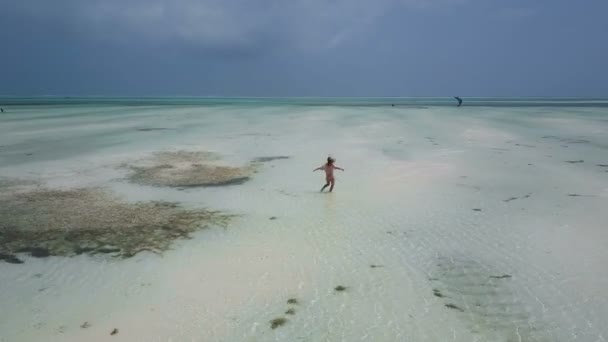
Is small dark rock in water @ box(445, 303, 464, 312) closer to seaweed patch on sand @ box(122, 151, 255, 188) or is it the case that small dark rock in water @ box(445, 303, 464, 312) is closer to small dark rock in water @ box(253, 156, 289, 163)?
seaweed patch on sand @ box(122, 151, 255, 188)

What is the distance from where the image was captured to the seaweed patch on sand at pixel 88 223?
21.6ft

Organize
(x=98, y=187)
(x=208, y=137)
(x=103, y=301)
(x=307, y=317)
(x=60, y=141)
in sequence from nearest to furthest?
(x=307, y=317) → (x=103, y=301) → (x=98, y=187) → (x=60, y=141) → (x=208, y=137)

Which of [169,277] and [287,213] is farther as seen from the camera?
[287,213]

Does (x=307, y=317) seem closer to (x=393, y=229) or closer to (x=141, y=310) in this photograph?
(x=141, y=310)

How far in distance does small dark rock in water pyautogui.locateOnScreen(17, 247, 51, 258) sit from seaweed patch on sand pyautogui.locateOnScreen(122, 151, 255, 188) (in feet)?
13.4

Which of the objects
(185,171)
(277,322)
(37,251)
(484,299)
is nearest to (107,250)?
(37,251)

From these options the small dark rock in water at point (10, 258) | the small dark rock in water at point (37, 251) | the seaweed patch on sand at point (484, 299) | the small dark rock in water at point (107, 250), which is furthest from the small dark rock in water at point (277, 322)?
the small dark rock in water at point (10, 258)

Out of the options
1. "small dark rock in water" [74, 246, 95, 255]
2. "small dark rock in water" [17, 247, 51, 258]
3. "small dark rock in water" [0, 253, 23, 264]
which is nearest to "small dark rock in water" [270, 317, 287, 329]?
"small dark rock in water" [74, 246, 95, 255]

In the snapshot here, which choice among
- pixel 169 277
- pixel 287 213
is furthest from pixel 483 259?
pixel 169 277

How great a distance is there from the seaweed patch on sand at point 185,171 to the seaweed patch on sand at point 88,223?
173 cm

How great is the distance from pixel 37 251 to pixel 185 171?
19.2 feet

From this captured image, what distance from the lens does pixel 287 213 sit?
845 cm

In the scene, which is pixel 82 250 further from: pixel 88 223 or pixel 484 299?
pixel 484 299

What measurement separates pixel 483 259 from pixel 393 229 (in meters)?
1.69
